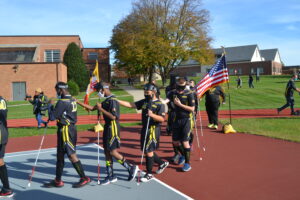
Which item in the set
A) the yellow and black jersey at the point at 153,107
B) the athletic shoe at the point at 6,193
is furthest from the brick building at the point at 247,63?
the athletic shoe at the point at 6,193

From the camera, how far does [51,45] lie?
2028 inches

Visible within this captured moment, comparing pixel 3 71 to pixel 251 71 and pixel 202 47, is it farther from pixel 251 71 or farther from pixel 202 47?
pixel 251 71

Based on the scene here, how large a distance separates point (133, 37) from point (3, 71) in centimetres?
1728

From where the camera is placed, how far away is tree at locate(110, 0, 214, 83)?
39.1 meters

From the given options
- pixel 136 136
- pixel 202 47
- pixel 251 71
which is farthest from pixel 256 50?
pixel 136 136

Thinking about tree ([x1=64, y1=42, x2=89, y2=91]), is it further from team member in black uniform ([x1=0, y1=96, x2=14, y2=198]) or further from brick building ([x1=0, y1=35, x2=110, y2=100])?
team member in black uniform ([x1=0, y1=96, x2=14, y2=198])

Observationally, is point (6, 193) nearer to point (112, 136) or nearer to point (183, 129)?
point (112, 136)

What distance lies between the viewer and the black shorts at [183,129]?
645 centimetres

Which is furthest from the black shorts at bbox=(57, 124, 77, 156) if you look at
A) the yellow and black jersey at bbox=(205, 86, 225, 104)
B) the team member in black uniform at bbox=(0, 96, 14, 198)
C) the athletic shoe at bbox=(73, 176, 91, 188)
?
the yellow and black jersey at bbox=(205, 86, 225, 104)

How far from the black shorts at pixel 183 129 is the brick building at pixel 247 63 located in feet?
203

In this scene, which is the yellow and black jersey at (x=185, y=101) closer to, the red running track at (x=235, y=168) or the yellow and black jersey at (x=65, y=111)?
the red running track at (x=235, y=168)

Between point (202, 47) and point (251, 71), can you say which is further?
point (251, 71)

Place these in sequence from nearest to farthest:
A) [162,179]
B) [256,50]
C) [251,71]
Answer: [162,179] < [251,71] < [256,50]

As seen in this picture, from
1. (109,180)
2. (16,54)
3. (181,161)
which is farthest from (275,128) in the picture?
(16,54)
